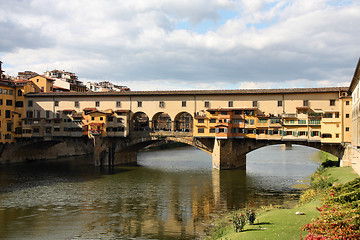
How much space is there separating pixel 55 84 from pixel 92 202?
74871mm

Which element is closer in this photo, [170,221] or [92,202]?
[170,221]

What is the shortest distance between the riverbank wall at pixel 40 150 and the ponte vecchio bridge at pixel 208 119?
89.4 inches

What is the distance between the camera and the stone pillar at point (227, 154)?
6112 centimetres

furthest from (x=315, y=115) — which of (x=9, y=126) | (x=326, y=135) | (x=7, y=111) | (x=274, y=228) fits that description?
(x=9, y=126)

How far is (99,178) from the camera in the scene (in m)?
54.9

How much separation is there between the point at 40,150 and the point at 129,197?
48.8m

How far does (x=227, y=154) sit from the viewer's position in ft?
203

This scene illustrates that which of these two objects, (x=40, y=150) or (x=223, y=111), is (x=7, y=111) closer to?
(x=40, y=150)

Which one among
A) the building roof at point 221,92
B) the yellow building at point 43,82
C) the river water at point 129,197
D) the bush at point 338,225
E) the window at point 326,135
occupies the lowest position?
the river water at point 129,197

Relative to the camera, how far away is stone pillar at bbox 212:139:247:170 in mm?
61125

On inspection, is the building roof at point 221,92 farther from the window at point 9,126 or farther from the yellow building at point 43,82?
the yellow building at point 43,82

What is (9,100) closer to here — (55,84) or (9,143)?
(9,143)

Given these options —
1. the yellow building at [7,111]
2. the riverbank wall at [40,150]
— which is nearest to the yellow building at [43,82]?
the riverbank wall at [40,150]

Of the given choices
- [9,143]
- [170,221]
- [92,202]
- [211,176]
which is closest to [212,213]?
[170,221]
